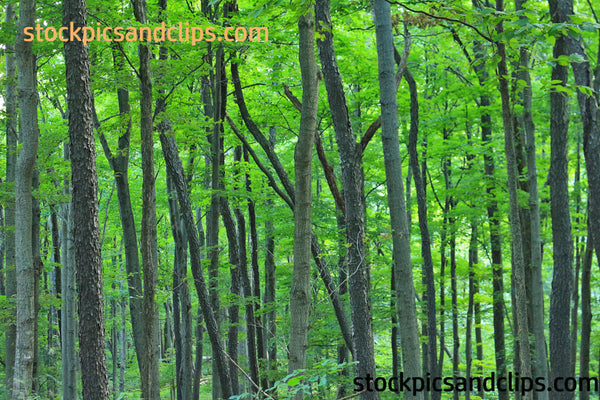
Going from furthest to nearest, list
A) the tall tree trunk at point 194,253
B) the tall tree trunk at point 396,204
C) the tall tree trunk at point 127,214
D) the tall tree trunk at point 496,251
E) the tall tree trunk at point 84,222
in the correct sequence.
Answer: the tall tree trunk at point 496,251 → the tall tree trunk at point 194,253 → the tall tree trunk at point 127,214 → the tall tree trunk at point 84,222 → the tall tree trunk at point 396,204

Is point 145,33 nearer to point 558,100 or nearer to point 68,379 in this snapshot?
point 558,100

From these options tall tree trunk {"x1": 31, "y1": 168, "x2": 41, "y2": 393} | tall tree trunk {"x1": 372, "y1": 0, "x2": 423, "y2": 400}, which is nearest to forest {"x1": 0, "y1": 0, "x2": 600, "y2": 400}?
tall tree trunk {"x1": 372, "y1": 0, "x2": 423, "y2": 400}

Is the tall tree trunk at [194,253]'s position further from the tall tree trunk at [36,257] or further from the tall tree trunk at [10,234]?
the tall tree trunk at [10,234]

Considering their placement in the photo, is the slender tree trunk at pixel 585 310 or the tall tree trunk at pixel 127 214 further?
the slender tree trunk at pixel 585 310

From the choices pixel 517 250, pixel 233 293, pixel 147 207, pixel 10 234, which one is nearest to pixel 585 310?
pixel 517 250

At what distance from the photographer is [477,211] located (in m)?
15.6

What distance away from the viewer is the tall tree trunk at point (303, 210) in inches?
179

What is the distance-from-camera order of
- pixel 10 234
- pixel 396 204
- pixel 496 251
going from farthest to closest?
pixel 496 251 < pixel 10 234 < pixel 396 204

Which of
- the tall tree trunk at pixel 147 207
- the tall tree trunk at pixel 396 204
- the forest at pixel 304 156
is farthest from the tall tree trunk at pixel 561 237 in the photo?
the tall tree trunk at pixel 147 207

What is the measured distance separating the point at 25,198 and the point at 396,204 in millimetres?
6527

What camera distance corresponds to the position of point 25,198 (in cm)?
855

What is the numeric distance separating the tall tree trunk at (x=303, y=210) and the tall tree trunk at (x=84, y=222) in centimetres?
361

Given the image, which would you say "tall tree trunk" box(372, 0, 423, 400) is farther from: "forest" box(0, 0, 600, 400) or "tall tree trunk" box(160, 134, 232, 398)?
"tall tree trunk" box(160, 134, 232, 398)

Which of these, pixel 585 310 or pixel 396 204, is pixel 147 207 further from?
pixel 585 310
